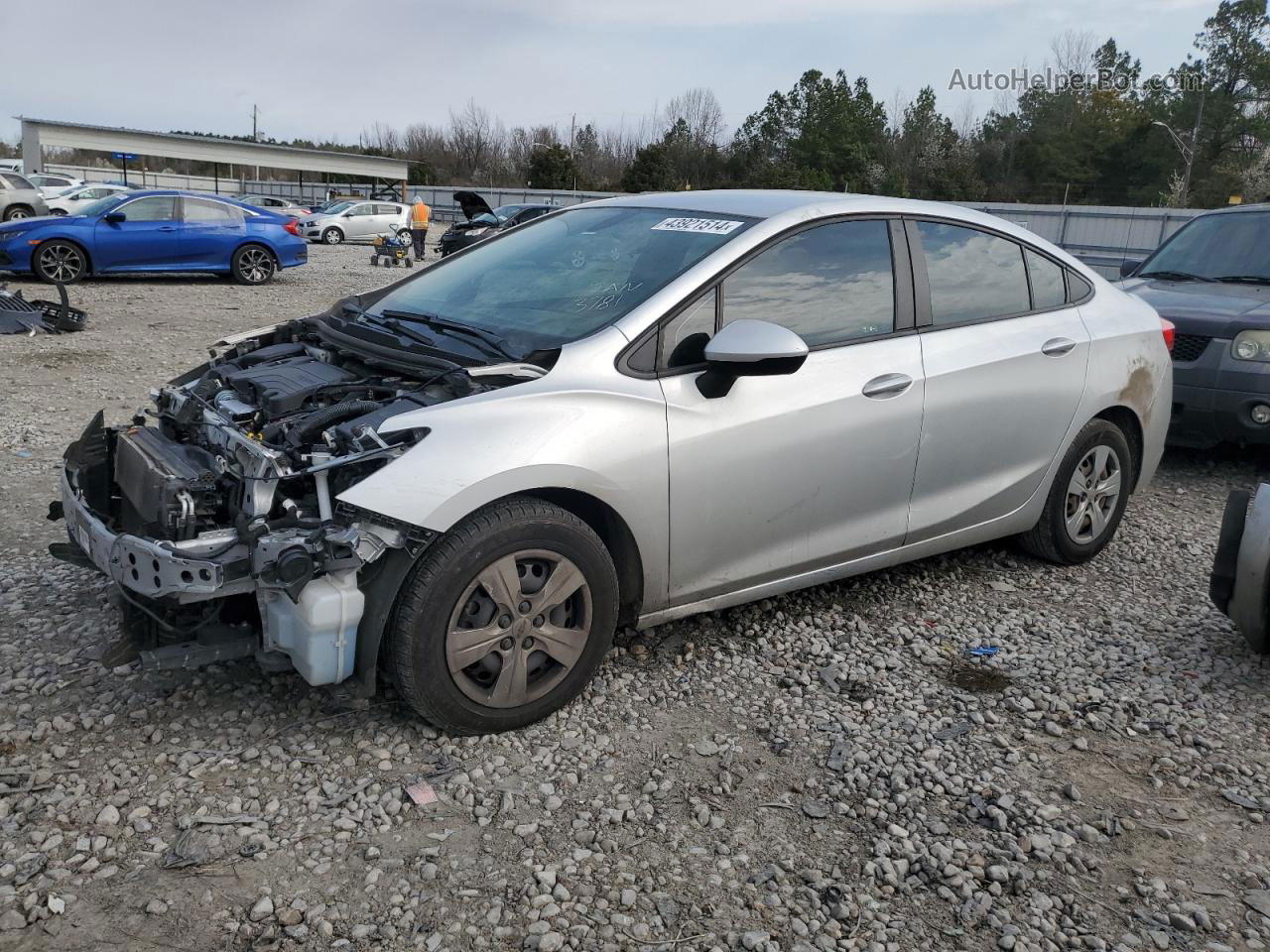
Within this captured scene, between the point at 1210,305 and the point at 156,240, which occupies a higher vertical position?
the point at 1210,305

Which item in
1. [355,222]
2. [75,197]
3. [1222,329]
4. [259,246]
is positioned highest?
[75,197]

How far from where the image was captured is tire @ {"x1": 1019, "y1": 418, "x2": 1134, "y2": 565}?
5.02 m

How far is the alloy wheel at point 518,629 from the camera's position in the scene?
3285mm

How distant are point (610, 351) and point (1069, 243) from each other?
29.5 m

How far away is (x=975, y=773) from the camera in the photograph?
3.42 metres

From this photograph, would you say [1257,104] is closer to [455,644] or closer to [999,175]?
[999,175]

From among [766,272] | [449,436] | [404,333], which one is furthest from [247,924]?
[766,272]

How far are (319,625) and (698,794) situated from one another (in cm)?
125

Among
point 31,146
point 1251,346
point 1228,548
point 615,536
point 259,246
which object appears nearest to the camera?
point 615,536

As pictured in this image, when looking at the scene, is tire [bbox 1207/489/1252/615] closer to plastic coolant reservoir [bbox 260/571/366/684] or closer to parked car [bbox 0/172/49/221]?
plastic coolant reservoir [bbox 260/571/366/684]

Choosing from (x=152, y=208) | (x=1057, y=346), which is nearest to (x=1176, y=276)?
(x=1057, y=346)

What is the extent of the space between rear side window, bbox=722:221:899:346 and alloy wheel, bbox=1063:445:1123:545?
1.54 m

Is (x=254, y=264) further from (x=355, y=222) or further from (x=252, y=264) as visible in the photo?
(x=355, y=222)

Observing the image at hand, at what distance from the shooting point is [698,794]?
3.26 meters
